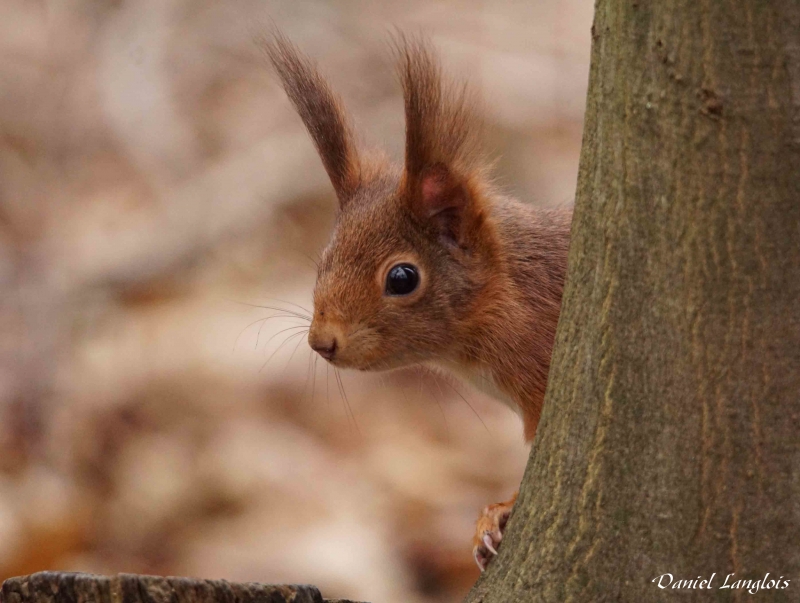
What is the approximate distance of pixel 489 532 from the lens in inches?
58.0

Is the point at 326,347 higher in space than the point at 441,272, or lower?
lower

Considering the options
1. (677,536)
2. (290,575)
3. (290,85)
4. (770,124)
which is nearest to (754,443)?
(677,536)

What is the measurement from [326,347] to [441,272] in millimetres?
233

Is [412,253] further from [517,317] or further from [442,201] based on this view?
[517,317]

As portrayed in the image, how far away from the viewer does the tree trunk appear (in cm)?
100

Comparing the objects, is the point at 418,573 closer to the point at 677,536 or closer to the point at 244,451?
the point at 244,451

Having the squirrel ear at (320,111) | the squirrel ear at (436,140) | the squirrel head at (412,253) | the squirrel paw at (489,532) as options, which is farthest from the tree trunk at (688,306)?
the squirrel ear at (320,111)

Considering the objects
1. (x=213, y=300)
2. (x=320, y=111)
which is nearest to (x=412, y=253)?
(x=320, y=111)

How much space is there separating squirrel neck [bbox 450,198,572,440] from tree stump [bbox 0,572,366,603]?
67 centimetres

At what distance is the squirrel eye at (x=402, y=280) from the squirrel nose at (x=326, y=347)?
0.13m

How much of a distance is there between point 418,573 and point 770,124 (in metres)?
2.30

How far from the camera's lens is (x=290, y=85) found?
6.08ft
